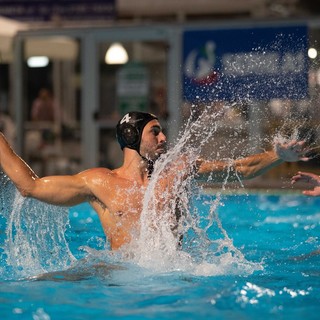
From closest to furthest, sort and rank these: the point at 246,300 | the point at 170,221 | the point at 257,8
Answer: the point at 246,300
the point at 170,221
the point at 257,8


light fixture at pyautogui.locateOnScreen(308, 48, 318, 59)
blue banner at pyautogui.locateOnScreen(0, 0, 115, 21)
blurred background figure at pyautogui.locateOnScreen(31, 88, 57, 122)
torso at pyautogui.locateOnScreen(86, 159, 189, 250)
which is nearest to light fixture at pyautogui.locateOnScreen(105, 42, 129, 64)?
blue banner at pyautogui.locateOnScreen(0, 0, 115, 21)

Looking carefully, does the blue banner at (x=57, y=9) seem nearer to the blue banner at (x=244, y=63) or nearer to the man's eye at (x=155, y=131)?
the blue banner at (x=244, y=63)

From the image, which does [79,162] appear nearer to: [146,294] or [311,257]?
[311,257]

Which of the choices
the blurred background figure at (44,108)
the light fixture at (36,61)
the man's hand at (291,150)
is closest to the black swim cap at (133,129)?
the man's hand at (291,150)

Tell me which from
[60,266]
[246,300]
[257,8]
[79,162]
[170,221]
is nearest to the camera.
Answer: [246,300]

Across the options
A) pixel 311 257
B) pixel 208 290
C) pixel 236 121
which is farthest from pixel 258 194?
pixel 208 290

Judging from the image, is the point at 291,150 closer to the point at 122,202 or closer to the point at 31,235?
the point at 122,202

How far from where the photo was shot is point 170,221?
5320 mm

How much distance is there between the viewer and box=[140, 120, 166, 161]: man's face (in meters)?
5.29

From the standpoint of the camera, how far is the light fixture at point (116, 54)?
524 inches

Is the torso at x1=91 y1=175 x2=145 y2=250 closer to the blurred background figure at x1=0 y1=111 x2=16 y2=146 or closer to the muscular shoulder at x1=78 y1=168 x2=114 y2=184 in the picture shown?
the muscular shoulder at x1=78 y1=168 x2=114 y2=184

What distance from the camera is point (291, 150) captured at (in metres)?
5.20

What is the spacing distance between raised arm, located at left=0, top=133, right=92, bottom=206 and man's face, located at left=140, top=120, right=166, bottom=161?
39 cm

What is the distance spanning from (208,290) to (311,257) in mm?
1397
